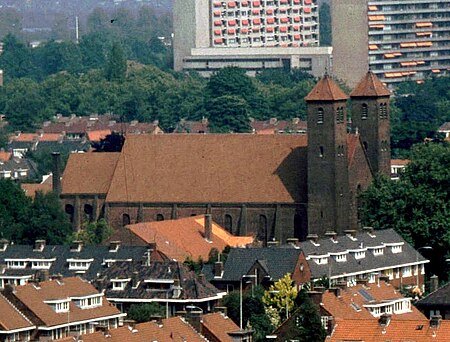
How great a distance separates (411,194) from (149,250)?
629 inches

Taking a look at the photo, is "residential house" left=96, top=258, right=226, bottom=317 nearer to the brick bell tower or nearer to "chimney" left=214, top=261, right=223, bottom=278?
"chimney" left=214, top=261, right=223, bottom=278

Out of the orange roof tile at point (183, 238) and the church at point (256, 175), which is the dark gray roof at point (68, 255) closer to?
the orange roof tile at point (183, 238)

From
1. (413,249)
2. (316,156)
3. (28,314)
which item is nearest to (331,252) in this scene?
(413,249)

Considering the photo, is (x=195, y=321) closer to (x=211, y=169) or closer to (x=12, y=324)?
(x=12, y=324)

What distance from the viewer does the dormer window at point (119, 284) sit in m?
95.4

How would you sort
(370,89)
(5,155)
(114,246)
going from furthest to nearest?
(5,155), (370,89), (114,246)

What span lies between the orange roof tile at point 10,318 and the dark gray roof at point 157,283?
417 inches

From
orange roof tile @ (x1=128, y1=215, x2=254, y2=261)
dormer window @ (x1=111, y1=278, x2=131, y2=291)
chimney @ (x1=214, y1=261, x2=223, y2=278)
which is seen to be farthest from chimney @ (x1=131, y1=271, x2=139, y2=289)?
orange roof tile @ (x1=128, y1=215, x2=254, y2=261)

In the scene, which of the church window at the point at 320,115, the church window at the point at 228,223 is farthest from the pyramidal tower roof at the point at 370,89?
the church window at the point at 228,223

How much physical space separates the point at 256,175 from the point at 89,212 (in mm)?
8033

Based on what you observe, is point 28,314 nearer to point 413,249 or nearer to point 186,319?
point 186,319

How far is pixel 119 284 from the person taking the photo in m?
95.6

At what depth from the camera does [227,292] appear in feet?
320

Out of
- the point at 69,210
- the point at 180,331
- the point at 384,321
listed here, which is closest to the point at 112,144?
the point at 69,210
